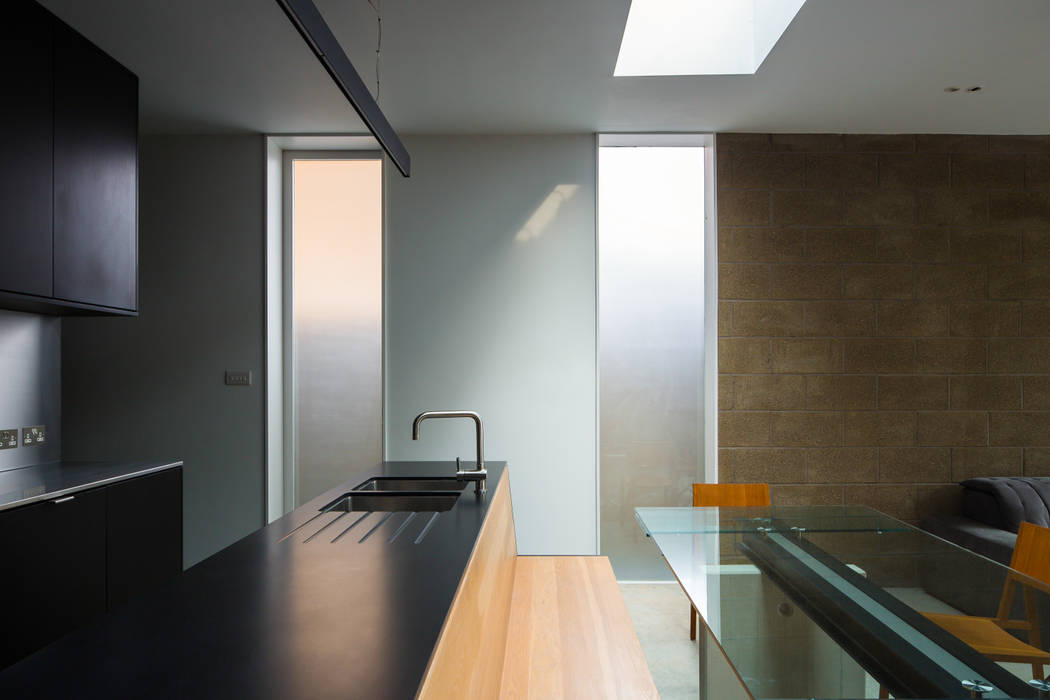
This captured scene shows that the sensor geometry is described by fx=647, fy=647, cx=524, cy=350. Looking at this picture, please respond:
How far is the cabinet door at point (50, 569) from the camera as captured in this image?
2.20 m

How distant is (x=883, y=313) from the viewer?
4.02m

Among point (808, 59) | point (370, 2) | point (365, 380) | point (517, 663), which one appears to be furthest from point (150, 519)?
point (808, 59)

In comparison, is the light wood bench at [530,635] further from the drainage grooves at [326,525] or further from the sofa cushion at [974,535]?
the sofa cushion at [974,535]

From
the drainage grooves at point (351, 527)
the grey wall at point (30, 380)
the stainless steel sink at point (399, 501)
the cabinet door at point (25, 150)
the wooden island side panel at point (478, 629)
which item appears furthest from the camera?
the grey wall at point (30, 380)

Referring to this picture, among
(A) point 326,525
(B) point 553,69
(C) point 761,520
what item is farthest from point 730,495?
(B) point 553,69

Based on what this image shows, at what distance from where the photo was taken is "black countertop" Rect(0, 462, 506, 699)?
32.6 inches

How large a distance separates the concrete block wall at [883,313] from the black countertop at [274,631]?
3004mm

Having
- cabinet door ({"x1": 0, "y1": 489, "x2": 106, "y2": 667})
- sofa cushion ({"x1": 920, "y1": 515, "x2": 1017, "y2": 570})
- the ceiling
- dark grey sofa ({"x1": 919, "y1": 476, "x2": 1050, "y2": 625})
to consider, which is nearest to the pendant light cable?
the ceiling

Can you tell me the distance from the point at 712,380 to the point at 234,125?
10.9ft

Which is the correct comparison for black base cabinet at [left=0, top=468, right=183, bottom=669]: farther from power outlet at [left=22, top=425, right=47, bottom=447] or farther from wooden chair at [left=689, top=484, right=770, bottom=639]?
wooden chair at [left=689, top=484, right=770, bottom=639]

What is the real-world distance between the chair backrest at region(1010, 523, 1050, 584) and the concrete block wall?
182 centimetres

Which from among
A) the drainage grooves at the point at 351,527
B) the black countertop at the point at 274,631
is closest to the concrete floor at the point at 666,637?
the drainage grooves at the point at 351,527

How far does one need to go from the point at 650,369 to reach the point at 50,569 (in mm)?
3168

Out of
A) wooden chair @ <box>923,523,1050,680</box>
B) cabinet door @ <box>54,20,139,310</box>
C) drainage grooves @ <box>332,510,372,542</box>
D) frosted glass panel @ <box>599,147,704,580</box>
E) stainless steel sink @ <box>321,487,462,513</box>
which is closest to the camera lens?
wooden chair @ <box>923,523,1050,680</box>
